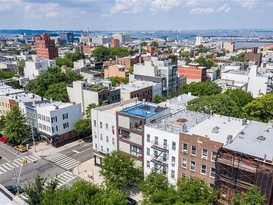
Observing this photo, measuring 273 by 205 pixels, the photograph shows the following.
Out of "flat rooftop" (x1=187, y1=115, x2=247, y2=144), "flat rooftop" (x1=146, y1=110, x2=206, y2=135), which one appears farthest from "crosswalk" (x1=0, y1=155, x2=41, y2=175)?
"flat rooftop" (x1=187, y1=115, x2=247, y2=144)

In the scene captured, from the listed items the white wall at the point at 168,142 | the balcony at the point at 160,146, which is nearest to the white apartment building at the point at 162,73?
the white wall at the point at 168,142

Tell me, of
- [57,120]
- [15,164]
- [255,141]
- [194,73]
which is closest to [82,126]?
[57,120]

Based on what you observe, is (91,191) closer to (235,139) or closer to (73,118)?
(235,139)

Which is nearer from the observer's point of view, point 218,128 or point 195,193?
point 195,193

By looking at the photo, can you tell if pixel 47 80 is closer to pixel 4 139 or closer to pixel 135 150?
pixel 4 139

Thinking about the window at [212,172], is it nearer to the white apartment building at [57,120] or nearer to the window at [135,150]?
the window at [135,150]
